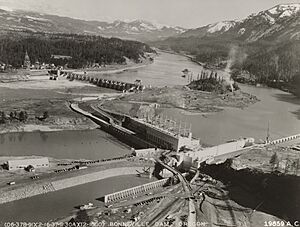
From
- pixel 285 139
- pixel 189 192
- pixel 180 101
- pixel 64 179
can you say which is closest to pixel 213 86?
pixel 180 101

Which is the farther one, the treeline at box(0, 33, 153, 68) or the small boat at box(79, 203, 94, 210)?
the treeline at box(0, 33, 153, 68)

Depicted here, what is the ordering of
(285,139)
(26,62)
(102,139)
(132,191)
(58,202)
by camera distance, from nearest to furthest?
(58,202) < (132,191) < (102,139) < (285,139) < (26,62)

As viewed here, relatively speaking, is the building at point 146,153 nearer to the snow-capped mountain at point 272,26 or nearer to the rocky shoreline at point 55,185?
the rocky shoreline at point 55,185

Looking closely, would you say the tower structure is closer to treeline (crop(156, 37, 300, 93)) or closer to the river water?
the river water

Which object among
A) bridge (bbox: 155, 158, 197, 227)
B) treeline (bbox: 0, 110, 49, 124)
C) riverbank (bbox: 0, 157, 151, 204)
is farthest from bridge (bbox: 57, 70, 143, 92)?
riverbank (bbox: 0, 157, 151, 204)

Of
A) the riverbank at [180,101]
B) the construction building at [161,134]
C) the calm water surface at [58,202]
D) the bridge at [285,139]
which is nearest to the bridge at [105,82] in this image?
the riverbank at [180,101]

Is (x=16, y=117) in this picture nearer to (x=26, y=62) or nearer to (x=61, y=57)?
(x=26, y=62)
